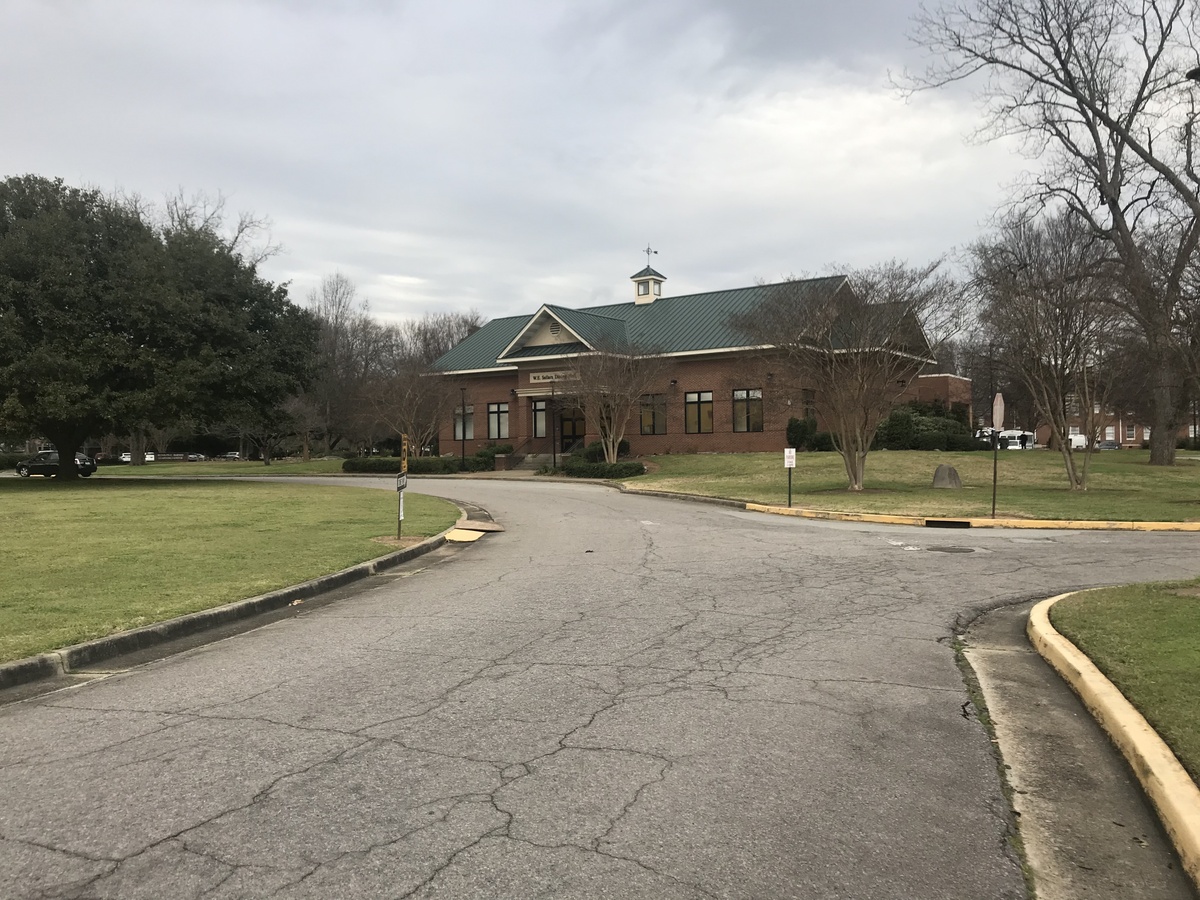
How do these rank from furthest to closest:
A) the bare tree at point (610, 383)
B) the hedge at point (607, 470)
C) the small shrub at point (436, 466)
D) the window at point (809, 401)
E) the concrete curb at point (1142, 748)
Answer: the small shrub at point (436, 466), the bare tree at point (610, 383), the hedge at point (607, 470), the window at point (809, 401), the concrete curb at point (1142, 748)

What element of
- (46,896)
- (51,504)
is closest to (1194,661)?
(46,896)

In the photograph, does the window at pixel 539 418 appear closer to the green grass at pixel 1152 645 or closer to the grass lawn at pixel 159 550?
the grass lawn at pixel 159 550

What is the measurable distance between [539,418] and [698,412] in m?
9.55

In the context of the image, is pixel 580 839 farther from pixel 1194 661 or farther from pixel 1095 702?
pixel 1194 661

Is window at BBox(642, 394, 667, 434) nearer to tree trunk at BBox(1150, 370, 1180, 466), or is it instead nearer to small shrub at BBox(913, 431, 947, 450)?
small shrub at BBox(913, 431, 947, 450)

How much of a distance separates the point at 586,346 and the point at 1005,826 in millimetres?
A: 40630

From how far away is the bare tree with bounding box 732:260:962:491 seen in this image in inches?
967

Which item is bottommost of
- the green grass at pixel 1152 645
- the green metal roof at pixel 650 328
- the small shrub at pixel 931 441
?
A: the green grass at pixel 1152 645

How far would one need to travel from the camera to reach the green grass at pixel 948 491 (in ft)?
67.1

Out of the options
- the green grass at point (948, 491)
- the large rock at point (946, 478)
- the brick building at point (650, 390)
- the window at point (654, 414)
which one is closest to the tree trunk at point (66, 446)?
the brick building at point (650, 390)

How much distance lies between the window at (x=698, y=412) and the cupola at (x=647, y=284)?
377 inches

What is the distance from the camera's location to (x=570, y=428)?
4912 cm

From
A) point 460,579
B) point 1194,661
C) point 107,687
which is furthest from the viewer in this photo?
point 460,579

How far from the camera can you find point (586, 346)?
4397cm
